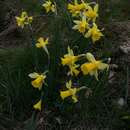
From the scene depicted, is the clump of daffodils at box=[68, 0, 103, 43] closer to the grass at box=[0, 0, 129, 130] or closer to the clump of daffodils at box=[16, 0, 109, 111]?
the clump of daffodils at box=[16, 0, 109, 111]

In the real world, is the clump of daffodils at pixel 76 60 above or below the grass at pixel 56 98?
above

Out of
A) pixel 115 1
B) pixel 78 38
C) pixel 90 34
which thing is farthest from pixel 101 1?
pixel 90 34

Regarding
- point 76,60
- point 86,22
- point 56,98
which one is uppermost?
point 86,22

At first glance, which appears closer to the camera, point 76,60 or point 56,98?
point 76,60

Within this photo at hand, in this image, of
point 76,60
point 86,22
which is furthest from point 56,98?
point 86,22

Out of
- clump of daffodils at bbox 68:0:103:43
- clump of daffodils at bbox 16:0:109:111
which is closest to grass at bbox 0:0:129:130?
clump of daffodils at bbox 16:0:109:111

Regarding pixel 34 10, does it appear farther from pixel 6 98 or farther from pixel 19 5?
pixel 6 98

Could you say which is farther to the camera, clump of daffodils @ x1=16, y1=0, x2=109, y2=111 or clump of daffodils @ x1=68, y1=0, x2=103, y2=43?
clump of daffodils @ x1=68, y1=0, x2=103, y2=43

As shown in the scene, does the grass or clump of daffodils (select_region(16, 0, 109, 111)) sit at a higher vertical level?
clump of daffodils (select_region(16, 0, 109, 111))

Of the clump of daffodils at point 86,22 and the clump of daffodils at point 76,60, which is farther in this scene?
the clump of daffodils at point 86,22

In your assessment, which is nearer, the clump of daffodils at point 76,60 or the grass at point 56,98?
the clump of daffodils at point 76,60

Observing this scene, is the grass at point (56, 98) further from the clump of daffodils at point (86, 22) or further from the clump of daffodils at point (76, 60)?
the clump of daffodils at point (86, 22)

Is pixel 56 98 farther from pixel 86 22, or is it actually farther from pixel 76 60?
pixel 86 22

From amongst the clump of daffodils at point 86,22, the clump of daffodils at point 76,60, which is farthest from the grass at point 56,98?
the clump of daffodils at point 86,22
